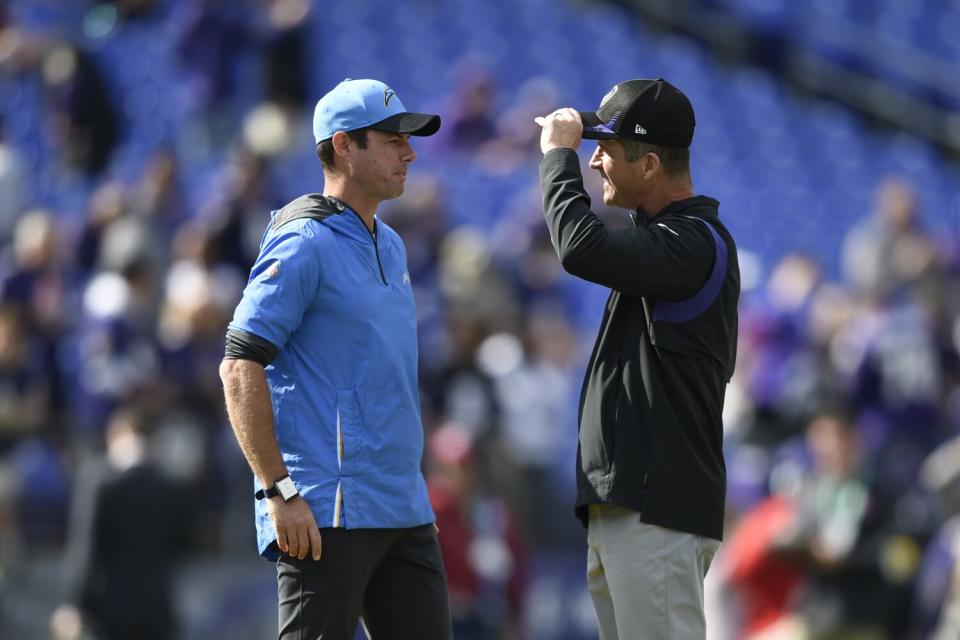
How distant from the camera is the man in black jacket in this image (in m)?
3.87

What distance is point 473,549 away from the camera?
790 centimetres

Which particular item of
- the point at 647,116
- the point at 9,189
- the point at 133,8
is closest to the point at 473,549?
the point at 647,116

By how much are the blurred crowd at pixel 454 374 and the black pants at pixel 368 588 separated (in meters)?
3.65

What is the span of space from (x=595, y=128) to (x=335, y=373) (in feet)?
3.02

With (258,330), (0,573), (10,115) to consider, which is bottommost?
(0,573)

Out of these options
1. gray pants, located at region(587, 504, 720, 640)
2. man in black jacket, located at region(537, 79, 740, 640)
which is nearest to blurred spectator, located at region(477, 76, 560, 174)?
man in black jacket, located at region(537, 79, 740, 640)

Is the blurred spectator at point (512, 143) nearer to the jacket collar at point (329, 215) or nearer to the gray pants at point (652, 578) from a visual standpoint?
the jacket collar at point (329, 215)

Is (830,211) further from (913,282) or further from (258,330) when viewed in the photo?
(258,330)

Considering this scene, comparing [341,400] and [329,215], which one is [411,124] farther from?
[341,400]

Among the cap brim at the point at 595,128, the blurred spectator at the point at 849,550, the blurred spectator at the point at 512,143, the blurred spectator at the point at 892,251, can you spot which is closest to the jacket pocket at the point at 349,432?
the cap brim at the point at 595,128

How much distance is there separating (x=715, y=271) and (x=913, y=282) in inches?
308

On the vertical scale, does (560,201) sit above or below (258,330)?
above

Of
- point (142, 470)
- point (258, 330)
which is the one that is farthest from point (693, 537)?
point (142, 470)

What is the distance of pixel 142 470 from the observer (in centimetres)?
775
